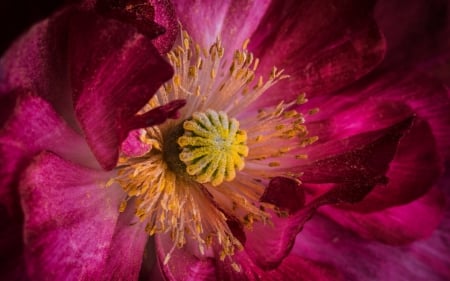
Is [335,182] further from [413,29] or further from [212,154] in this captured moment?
[413,29]

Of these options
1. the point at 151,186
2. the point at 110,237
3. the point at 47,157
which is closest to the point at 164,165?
the point at 151,186

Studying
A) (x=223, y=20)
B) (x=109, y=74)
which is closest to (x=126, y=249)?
(x=109, y=74)

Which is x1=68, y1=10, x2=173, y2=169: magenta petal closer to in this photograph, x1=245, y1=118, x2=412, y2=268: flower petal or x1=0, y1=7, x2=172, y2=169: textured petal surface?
x1=0, y1=7, x2=172, y2=169: textured petal surface

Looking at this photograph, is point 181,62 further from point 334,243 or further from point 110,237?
point 334,243

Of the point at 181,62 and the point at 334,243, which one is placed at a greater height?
the point at 181,62

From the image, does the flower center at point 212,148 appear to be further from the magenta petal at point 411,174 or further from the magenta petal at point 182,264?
the magenta petal at point 411,174

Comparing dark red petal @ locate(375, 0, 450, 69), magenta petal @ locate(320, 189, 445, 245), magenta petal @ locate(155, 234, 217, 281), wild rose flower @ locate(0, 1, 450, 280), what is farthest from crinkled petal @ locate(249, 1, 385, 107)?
magenta petal @ locate(155, 234, 217, 281)

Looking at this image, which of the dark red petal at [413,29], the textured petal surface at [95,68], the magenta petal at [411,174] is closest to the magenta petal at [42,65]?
the textured petal surface at [95,68]
